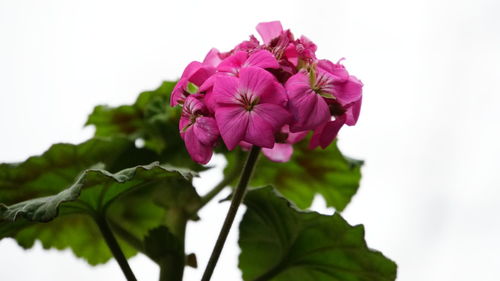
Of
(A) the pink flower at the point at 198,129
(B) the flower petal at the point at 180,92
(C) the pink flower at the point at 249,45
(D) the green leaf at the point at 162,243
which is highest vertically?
(C) the pink flower at the point at 249,45

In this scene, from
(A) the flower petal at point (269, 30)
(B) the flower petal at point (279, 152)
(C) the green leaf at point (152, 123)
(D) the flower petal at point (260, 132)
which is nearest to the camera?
(D) the flower petal at point (260, 132)

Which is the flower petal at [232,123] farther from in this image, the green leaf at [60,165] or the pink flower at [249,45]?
the green leaf at [60,165]

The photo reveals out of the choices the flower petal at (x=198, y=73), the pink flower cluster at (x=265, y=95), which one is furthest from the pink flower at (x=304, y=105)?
the flower petal at (x=198, y=73)

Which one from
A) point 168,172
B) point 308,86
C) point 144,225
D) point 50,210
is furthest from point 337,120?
point 144,225

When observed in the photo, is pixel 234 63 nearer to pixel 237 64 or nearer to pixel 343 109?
pixel 237 64

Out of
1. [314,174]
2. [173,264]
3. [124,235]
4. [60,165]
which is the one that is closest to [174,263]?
[173,264]

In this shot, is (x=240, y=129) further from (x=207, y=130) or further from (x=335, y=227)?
(x=335, y=227)

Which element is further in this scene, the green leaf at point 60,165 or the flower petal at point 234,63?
the green leaf at point 60,165
